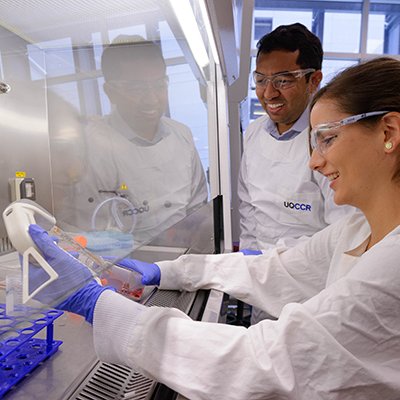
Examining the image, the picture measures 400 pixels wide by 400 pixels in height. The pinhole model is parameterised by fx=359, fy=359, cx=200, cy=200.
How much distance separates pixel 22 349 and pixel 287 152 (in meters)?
1.36

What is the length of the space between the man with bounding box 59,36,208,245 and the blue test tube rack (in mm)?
236

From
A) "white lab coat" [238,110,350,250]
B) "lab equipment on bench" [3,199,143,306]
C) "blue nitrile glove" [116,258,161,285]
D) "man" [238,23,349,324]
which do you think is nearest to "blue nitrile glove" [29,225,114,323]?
"lab equipment on bench" [3,199,143,306]

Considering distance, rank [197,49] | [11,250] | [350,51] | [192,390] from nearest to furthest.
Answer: [11,250] < [192,390] < [197,49] < [350,51]

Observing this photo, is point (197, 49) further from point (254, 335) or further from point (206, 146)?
point (254, 335)

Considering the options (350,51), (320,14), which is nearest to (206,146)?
(350,51)

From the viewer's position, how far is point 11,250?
1.84 feet

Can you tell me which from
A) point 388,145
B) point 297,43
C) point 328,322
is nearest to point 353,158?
point 388,145

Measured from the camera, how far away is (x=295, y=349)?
66 cm

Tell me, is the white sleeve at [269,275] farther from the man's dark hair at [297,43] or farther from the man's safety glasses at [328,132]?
the man's dark hair at [297,43]

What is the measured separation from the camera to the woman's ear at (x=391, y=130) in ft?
2.62

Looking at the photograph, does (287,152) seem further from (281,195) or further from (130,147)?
(130,147)

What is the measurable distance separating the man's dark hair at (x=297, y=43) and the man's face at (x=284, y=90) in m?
0.02

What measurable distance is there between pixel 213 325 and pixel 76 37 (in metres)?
1.01

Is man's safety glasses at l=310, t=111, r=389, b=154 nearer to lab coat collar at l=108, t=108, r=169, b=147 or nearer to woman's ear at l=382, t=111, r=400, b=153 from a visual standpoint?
woman's ear at l=382, t=111, r=400, b=153
